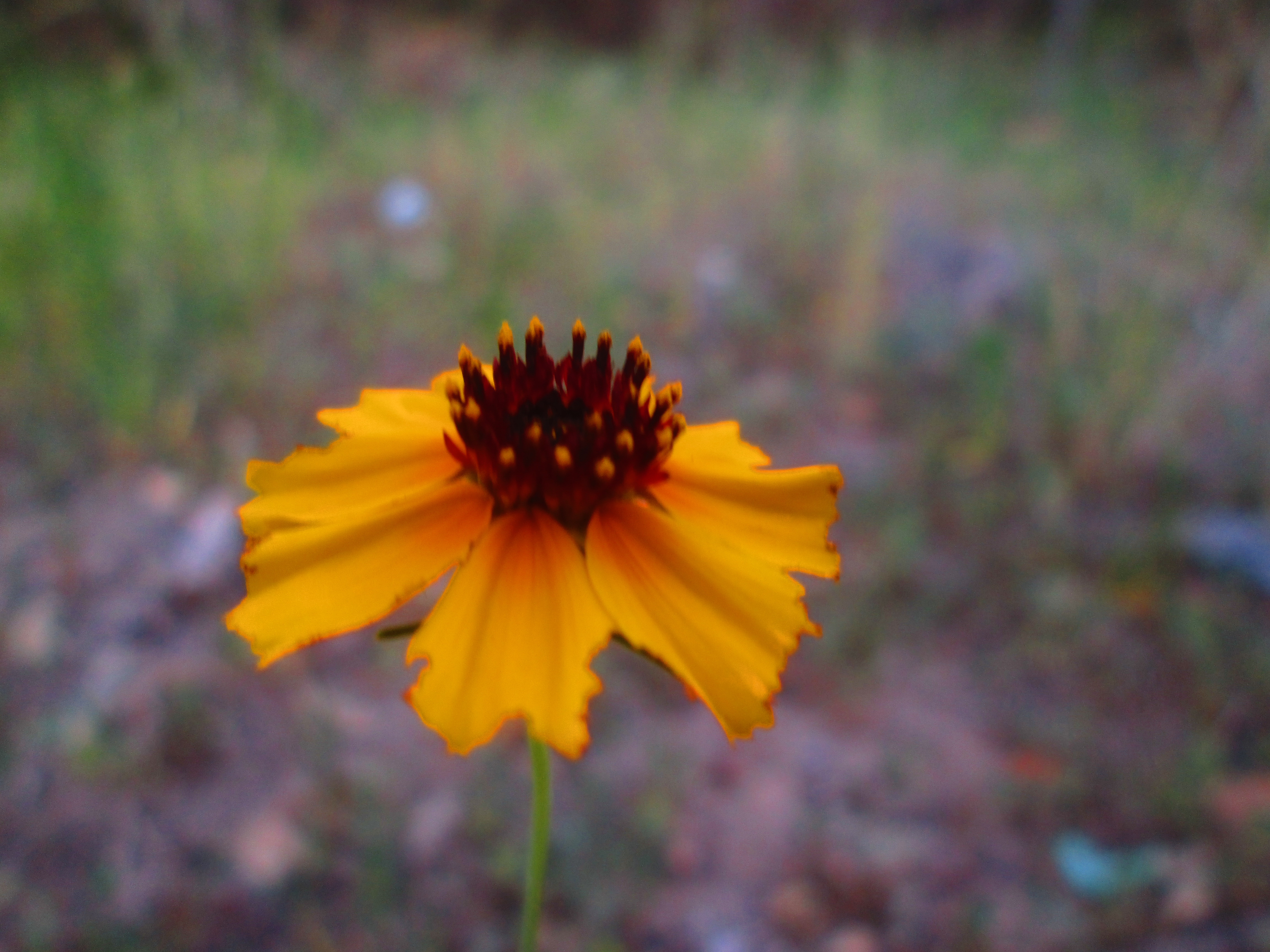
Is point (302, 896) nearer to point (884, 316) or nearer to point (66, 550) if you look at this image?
point (66, 550)

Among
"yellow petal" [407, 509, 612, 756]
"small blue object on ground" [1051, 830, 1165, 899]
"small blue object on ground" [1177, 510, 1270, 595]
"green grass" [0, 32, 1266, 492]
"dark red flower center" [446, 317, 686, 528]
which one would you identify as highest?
"green grass" [0, 32, 1266, 492]

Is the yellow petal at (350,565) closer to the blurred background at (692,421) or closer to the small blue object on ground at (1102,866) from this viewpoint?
the blurred background at (692,421)

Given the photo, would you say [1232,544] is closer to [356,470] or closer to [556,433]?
[556,433]

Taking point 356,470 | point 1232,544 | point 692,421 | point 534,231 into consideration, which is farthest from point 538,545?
point 534,231

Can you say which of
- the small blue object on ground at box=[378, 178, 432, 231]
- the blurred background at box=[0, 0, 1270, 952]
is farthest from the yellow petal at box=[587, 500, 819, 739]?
the small blue object on ground at box=[378, 178, 432, 231]

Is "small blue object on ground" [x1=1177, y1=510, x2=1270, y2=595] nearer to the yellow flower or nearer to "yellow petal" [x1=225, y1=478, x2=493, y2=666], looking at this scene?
the yellow flower

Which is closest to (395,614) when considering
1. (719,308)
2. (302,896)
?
Answer: (302,896)
